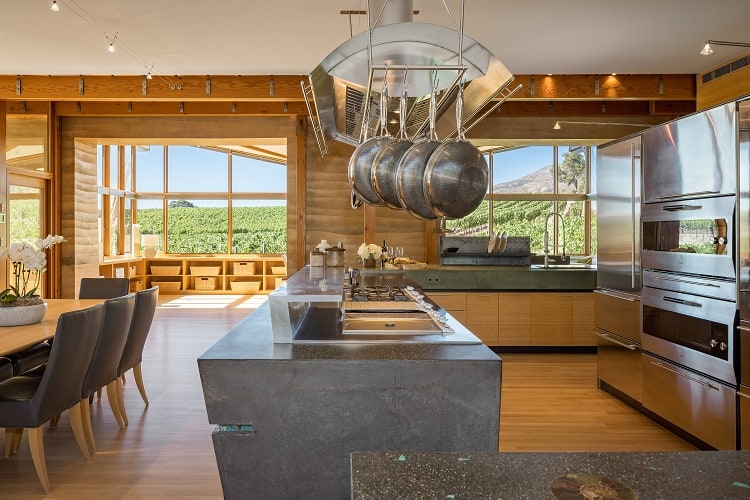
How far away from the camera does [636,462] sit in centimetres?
114

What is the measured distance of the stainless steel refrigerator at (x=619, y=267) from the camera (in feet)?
13.8

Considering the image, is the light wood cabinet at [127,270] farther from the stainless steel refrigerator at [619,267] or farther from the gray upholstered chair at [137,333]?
the stainless steel refrigerator at [619,267]

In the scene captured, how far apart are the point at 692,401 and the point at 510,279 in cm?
290

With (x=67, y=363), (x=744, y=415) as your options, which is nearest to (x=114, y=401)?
(x=67, y=363)

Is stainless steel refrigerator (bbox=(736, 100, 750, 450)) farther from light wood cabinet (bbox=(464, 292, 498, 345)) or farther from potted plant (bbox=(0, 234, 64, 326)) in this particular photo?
potted plant (bbox=(0, 234, 64, 326))

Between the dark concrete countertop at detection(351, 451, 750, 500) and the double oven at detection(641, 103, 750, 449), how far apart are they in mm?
2329

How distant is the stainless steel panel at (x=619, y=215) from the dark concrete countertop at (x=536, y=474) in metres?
3.23

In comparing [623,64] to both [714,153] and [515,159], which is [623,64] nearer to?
[714,153]

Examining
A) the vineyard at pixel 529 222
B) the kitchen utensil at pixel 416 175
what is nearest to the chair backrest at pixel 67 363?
the kitchen utensil at pixel 416 175

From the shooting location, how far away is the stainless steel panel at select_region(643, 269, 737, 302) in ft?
10.5

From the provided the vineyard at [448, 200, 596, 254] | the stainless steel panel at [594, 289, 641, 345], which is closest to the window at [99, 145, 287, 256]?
the vineyard at [448, 200, 596, 254]

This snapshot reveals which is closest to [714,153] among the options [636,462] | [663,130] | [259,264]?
[663,130]

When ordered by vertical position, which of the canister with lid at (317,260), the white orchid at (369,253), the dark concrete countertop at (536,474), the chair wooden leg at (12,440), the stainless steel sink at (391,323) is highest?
the white orchid at (369,253)

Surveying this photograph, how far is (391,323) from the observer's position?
292cm
